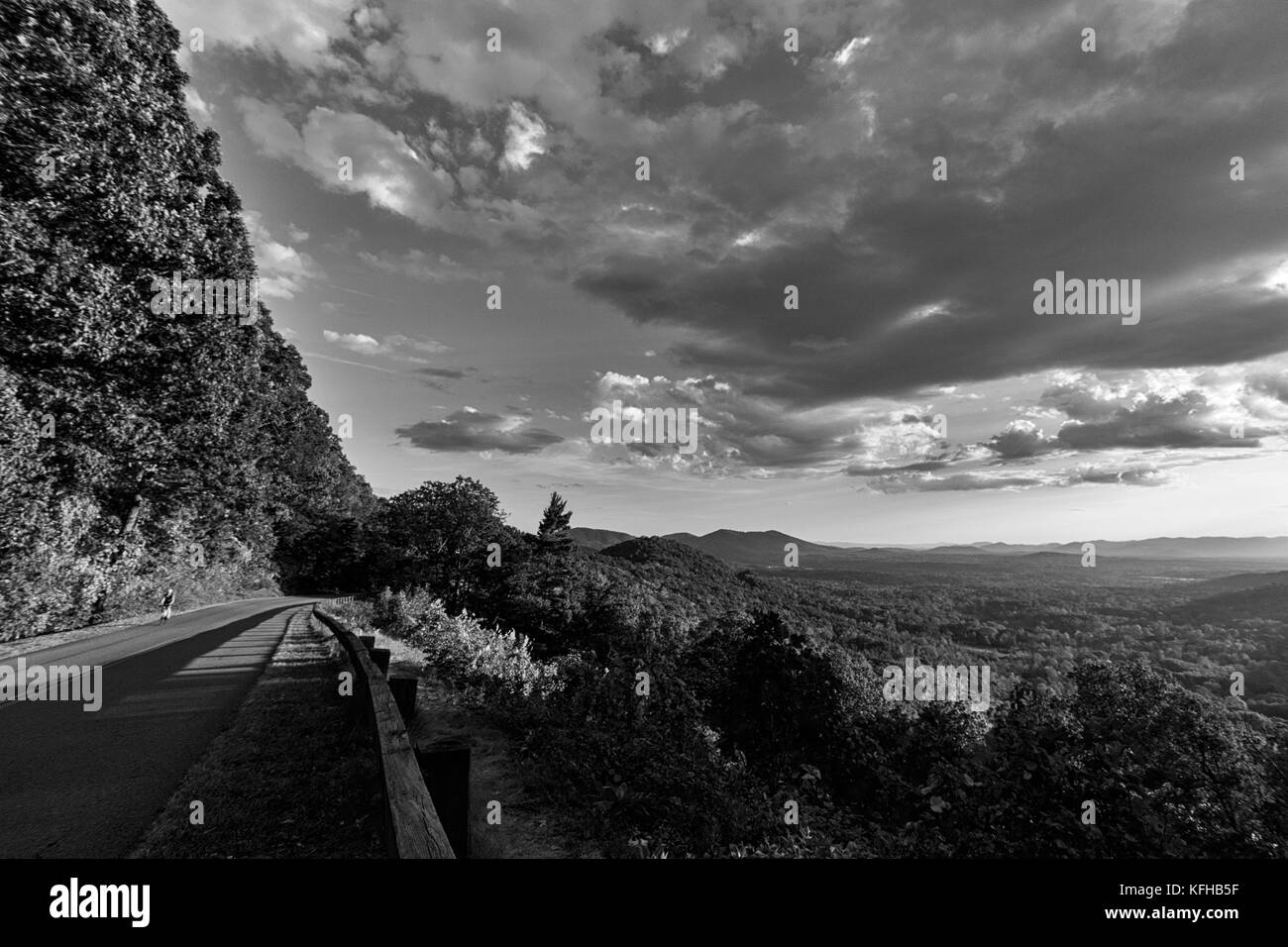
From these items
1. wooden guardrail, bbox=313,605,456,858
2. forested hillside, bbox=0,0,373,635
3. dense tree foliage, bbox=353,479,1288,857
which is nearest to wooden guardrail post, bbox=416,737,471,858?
wooden guardrail, bbox=313,605,456,858

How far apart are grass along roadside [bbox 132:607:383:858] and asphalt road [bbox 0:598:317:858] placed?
242 mm

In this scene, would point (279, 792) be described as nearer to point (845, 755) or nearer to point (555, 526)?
point (845, 755)

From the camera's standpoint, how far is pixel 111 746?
19.0ft

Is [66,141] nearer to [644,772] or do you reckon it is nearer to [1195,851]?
[644,772]

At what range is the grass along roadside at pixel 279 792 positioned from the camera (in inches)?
149

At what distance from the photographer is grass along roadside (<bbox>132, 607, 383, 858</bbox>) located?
379 centimetres

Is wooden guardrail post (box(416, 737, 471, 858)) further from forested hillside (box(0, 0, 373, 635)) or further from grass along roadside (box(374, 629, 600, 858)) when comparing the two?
forested hillside (box(0, 0, 373, 635))

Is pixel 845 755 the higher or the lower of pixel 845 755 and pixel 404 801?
the lower

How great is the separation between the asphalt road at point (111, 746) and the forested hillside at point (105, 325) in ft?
20.3

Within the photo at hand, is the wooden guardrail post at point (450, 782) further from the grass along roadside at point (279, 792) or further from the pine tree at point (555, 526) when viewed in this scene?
the pine tree at point (555, 526)

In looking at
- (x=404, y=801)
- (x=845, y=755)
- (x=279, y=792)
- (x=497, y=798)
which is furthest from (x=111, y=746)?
(x=845, y=755)

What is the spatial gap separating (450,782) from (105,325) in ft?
62.3
